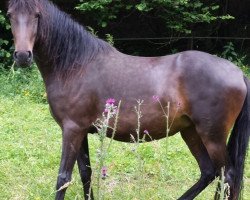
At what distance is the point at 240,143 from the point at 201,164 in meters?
0.41

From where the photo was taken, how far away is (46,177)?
4.20 meters

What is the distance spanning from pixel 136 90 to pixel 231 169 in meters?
0.90

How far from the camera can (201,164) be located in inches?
140

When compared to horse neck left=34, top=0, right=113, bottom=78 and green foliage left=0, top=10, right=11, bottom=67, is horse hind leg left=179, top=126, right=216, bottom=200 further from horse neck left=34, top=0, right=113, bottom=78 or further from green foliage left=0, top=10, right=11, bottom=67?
green foliage left=0, top=10, right=11, bottom=67

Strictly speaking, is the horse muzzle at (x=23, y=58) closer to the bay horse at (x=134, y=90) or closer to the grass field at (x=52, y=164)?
the bay horse at (x=134, y=90)

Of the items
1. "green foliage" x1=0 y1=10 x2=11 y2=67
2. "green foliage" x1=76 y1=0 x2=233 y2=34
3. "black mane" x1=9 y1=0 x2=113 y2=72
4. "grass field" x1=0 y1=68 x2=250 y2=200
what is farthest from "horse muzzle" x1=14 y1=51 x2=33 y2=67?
"green foliage" x1=76 y1=0 x2=233 y2=34

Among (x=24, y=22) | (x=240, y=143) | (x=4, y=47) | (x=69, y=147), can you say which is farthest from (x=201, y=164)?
(x=4, y=47)

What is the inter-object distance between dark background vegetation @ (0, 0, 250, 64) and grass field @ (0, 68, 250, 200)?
4.12 meters

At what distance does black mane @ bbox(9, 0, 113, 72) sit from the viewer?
320 cm

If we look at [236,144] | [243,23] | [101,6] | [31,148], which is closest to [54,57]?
[236,144]

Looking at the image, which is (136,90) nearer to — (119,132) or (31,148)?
(119,132)

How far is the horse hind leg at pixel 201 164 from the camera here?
11.5 feet

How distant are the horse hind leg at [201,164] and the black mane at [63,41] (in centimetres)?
95

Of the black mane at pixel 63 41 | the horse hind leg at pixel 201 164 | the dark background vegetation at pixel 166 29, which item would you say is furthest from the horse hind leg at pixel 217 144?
the dark background vegetation at pixel 166 29
